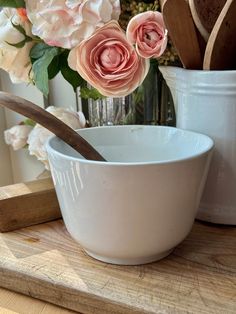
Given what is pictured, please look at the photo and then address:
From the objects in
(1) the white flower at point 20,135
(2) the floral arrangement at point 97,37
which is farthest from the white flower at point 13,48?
(1) the white flower at point 20,135

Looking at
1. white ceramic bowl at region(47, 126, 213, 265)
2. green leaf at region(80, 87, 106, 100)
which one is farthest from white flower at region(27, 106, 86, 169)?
Result: white ceramic bowl at region(47, 126, 213, 265)

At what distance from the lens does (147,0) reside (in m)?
0.52

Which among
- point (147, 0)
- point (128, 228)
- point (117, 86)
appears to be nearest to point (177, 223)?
point (128, 228)

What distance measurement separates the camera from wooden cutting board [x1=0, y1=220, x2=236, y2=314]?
38cm

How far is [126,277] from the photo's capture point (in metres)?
0.41

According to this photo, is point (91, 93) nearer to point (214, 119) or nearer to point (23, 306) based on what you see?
point (214, 119)

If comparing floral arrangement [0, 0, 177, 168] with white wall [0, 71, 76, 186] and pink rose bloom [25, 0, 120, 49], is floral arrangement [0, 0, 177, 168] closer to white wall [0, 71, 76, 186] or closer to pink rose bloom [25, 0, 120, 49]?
pink rose bloom [25, 0, 120, 49]

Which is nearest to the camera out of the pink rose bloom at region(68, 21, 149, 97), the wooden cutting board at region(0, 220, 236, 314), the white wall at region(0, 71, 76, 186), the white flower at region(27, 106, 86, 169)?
the wooden cutting board at region(0, 220, 236, 314)

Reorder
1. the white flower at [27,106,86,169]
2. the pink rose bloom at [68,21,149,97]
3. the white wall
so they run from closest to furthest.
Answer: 1. the pink rose bloom at [68,21,149,97]
2. the white flower at [27,106,86,169]
3. the white wall

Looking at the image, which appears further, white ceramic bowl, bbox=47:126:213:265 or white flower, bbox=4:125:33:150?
white flower, bbox=4:125:33:150

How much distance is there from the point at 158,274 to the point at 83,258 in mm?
87

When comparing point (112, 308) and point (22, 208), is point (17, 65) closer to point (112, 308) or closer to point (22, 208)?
point (22, 208)

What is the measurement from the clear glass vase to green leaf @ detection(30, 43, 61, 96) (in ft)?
0.37

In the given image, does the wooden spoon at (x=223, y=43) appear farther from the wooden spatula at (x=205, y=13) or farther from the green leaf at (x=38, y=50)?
the green leaf at (x=38, y=50)
